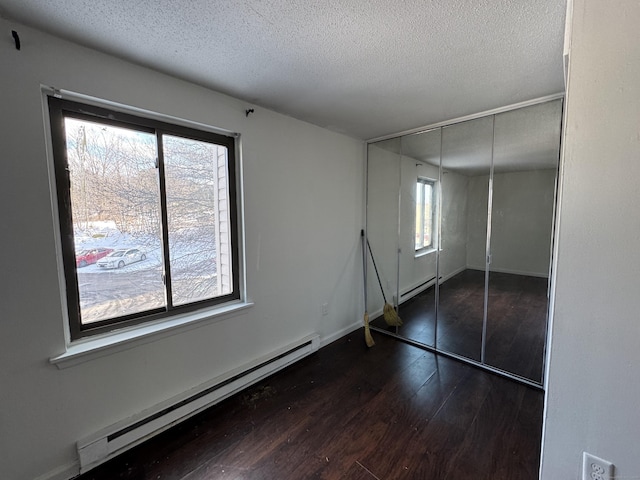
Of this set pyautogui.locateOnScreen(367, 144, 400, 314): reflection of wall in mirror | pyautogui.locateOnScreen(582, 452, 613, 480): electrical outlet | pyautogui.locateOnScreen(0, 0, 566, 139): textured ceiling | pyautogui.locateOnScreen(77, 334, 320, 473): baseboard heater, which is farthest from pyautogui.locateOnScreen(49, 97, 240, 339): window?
pyautogui.locateOnScreen(582, 452, 613, 480): electrical outlet

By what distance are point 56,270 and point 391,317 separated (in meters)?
2.99

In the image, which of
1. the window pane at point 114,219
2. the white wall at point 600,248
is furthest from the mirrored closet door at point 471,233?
the window pane at point 114,219

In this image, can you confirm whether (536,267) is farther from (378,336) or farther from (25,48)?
(25,48)

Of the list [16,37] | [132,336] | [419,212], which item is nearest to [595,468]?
[132,336]

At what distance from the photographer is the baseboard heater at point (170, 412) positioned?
1476 millimetres

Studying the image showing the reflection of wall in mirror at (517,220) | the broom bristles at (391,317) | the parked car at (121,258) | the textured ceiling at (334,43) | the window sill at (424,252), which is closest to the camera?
the textured ceiling at (334,43)

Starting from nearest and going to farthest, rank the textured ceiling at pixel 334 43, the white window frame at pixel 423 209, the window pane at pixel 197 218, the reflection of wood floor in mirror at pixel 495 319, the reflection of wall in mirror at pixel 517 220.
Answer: the textured ceiling at pixel 334 43 → the window pane at pixel 197 218 → the reflection of wall in mirror at pixel 517 220 → the reflection of wood floor in mirror at pixel 495 319 → the white window frame at pixel 423 209

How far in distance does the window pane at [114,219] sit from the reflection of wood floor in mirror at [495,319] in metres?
2.69

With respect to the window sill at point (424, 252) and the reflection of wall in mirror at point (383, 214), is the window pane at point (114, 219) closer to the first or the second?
the reflection of wall in mirror at point (383, 214)

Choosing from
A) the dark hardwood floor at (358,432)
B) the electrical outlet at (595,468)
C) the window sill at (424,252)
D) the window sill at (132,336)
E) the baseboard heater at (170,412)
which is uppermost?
the window sill at (424,252)

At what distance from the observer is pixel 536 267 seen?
2.26m

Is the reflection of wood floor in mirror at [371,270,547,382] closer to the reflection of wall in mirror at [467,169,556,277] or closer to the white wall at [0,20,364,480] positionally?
the reflection of wall in mirror at [467,169,556,277]

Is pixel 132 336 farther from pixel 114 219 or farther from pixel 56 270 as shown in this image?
pixel 114 219

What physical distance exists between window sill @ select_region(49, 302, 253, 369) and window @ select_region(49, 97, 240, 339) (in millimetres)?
58
